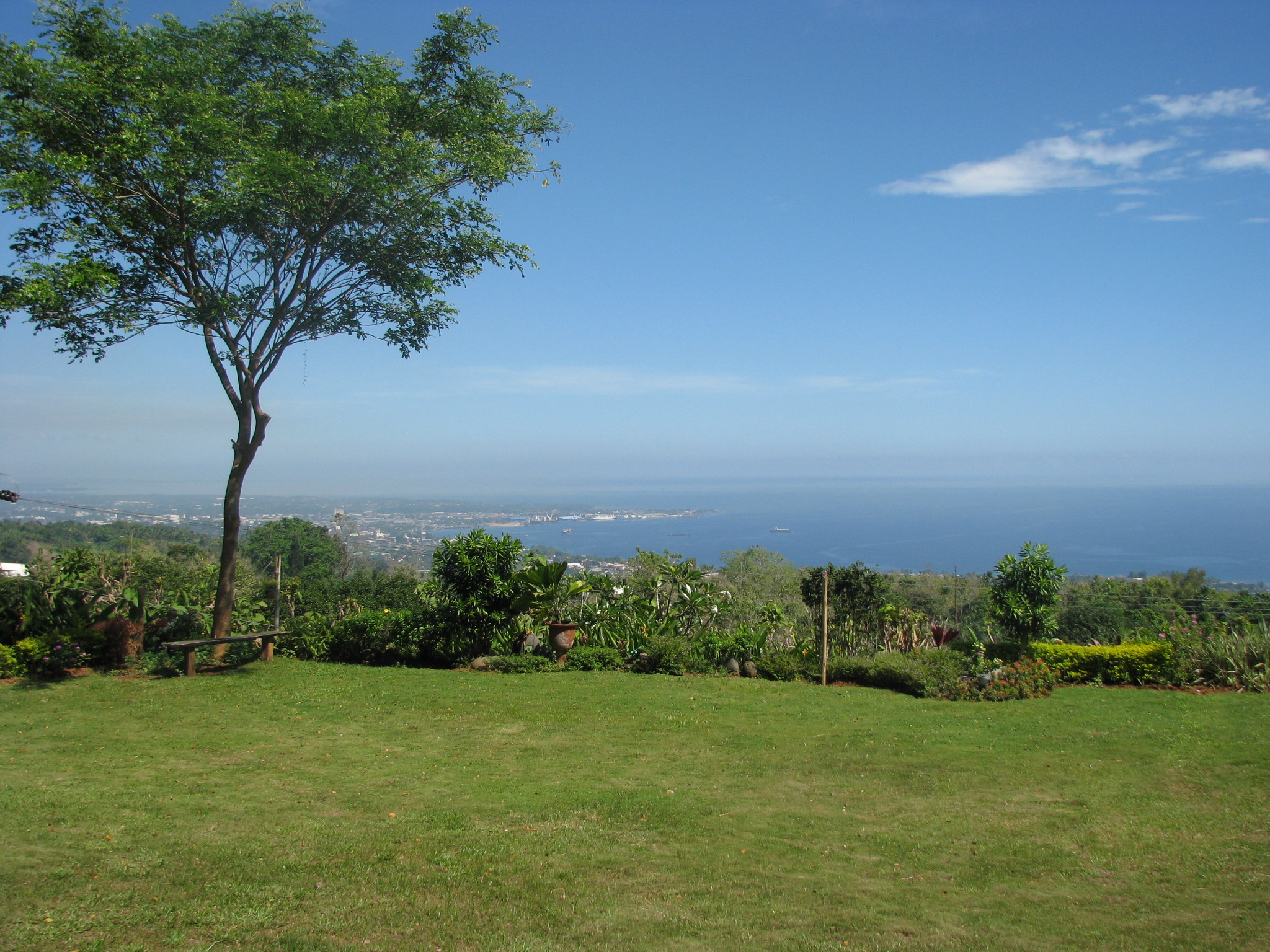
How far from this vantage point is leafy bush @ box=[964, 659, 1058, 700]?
402 inches

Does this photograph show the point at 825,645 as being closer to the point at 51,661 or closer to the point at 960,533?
the point at 51,661

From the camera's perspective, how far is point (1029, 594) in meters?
11.8

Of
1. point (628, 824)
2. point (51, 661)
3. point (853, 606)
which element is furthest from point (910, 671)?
point (51, 661)

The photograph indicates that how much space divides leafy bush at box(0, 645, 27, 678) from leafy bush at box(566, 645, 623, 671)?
24.7ft

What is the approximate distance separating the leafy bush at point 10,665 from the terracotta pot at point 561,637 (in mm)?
7342

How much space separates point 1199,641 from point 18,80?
18.1 m

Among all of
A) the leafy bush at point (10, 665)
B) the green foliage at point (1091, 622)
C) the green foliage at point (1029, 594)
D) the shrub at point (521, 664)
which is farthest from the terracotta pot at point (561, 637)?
the green foliage at point (1091, 622)

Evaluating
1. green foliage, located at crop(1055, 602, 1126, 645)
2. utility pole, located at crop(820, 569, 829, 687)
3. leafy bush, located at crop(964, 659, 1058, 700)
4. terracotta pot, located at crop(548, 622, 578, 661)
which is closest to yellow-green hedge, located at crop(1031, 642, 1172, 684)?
leafy bush, located at crop(964, 659, 1058, 700)

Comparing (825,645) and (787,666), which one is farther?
(787,666)

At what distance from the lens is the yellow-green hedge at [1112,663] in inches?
432

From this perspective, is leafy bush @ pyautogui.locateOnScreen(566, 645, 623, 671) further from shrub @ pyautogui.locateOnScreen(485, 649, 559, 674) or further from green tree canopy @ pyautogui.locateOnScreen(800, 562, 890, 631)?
green tree canopy @ pyautogui.locateOnScreen(800, 562, 890, 631)

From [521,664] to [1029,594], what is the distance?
790 centimetres

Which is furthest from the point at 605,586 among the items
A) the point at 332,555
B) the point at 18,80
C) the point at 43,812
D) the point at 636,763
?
the point at 332,555

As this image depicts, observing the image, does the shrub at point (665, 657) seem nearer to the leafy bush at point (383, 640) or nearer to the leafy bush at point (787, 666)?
the leafy bush at point (787, 666)
